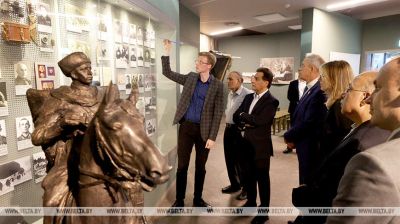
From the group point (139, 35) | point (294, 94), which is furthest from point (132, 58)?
point (294, 94)

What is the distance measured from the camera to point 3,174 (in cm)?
158

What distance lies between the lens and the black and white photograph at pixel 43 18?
174 centimetres

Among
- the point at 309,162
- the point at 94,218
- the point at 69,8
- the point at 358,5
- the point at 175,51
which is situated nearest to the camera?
the point at 94,218

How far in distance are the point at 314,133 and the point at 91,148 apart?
2.03m

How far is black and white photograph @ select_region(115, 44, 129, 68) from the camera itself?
2.52 meters

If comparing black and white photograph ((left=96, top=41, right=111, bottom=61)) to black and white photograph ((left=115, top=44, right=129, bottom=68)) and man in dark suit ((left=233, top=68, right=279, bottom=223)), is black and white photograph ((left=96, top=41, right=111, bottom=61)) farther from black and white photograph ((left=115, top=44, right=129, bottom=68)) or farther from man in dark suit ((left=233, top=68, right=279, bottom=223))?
man in dark suit ((left=233, top=68, right=279, bottom=223))

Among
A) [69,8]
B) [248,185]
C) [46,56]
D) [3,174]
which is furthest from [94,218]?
[248,185]

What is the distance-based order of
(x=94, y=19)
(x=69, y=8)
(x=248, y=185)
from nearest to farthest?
(x=69, y=8)
(x=94, y=19)
(x=248, y=185)

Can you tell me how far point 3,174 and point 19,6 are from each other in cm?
94

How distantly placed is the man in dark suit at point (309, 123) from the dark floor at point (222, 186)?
2.83 ft

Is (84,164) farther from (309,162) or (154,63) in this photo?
(154,63)

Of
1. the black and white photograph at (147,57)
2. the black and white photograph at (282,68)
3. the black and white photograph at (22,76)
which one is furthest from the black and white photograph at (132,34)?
the black and white photograph at (282,68)

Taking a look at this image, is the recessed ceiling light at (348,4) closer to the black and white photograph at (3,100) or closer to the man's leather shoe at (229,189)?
the man's leather shoe at (229,189)

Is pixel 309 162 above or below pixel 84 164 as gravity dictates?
below
